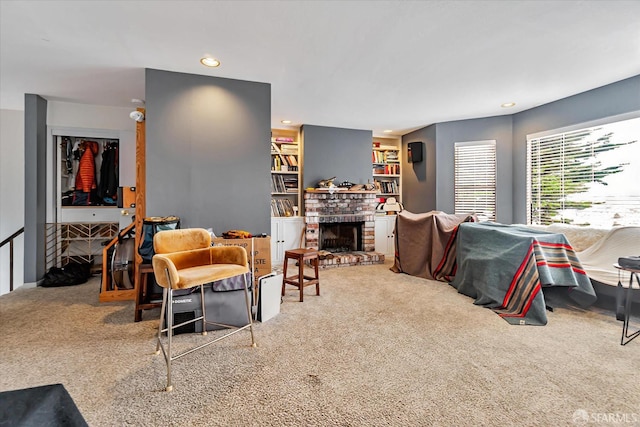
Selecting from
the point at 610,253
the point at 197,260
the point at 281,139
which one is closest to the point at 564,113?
the point at 610,253

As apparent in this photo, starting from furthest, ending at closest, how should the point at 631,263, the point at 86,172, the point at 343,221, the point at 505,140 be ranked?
the point at 343,221 → the point at 505,140 → the point at 86,172 → the point at 631,263

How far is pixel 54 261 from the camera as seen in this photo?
4.19m

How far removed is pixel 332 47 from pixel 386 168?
3.85m

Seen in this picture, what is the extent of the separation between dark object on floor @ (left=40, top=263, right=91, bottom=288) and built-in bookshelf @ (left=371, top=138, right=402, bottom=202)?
5211 millimetres

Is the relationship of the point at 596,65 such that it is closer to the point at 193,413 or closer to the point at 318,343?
the point at 318,343

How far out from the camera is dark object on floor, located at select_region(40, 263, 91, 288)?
369cm

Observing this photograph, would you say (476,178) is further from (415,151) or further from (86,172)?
(86,172)

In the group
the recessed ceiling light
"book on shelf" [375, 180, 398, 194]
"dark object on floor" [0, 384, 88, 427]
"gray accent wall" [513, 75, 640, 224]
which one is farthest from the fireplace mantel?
"dark object on floor" [0, 384, 88, 427]

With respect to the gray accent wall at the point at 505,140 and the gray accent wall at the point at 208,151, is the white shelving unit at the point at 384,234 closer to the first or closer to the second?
the gray accent wall at the point at 505,140

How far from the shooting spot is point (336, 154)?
554 cm

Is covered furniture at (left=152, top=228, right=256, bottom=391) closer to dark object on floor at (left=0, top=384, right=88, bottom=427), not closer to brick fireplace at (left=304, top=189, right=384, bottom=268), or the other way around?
dark object on floor at (left=0, top=384, right=88, bottom=427)

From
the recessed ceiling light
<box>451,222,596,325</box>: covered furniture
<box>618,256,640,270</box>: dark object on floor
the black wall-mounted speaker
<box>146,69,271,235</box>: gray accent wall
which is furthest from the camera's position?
the black wall-mounted speaker

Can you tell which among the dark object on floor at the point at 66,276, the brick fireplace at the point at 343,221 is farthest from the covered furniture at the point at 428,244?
Answer: the dark object on floor at the point at 66,276

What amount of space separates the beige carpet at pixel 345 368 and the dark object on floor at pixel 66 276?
90 centimetres
